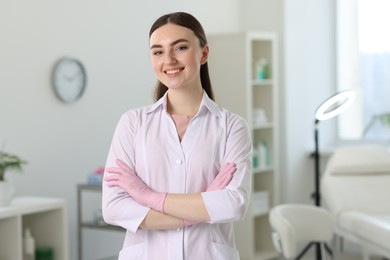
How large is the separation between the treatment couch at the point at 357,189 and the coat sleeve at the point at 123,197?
2.70 m

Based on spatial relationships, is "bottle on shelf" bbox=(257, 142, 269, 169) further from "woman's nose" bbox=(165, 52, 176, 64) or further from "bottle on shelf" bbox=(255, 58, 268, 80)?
"woman's nose" bbox=(165, 52, 176, 64)

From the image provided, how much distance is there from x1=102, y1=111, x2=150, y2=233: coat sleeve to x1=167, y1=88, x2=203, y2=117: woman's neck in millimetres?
110

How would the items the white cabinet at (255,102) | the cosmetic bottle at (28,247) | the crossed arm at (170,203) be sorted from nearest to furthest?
the crossed arm at (170,203)
the cosmetic bottle at (28,247)
the white cabinet at (255,102)

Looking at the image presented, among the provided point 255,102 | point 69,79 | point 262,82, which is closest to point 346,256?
point 255,102

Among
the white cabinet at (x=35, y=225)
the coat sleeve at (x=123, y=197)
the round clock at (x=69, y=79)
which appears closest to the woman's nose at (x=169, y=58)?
the coat sleeve at (x=123, y=197)

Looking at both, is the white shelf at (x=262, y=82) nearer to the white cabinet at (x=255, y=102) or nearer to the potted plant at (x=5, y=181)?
the white cabinet at (x=255, y=102)

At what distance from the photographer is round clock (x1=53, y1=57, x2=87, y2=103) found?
4192 mm

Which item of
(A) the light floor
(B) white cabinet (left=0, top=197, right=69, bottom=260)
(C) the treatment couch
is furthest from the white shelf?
(B) white cabinet (left=0, top=197, right=69, bottom=260)

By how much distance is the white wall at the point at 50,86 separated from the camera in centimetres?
395

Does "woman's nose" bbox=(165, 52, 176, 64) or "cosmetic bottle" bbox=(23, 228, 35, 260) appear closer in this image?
"woman's nose" bbox=(165, 52, 176, 64)

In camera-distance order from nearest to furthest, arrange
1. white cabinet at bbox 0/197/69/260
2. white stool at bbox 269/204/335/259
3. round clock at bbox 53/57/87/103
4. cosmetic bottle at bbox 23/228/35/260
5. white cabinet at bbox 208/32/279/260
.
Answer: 1. white cabinet at bbox 0/197/69/260
2. cosmetic bottle at bbox 23/228/35/260
3. white stool at bbox 269/204/335/259
4. round clock at bbox 53/57/87/103
5. white cabinet at bbox 208/32/279/260

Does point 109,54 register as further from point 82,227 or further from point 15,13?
point 82,227

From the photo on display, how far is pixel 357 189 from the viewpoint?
4.57 meters

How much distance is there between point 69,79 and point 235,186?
8.97ft
